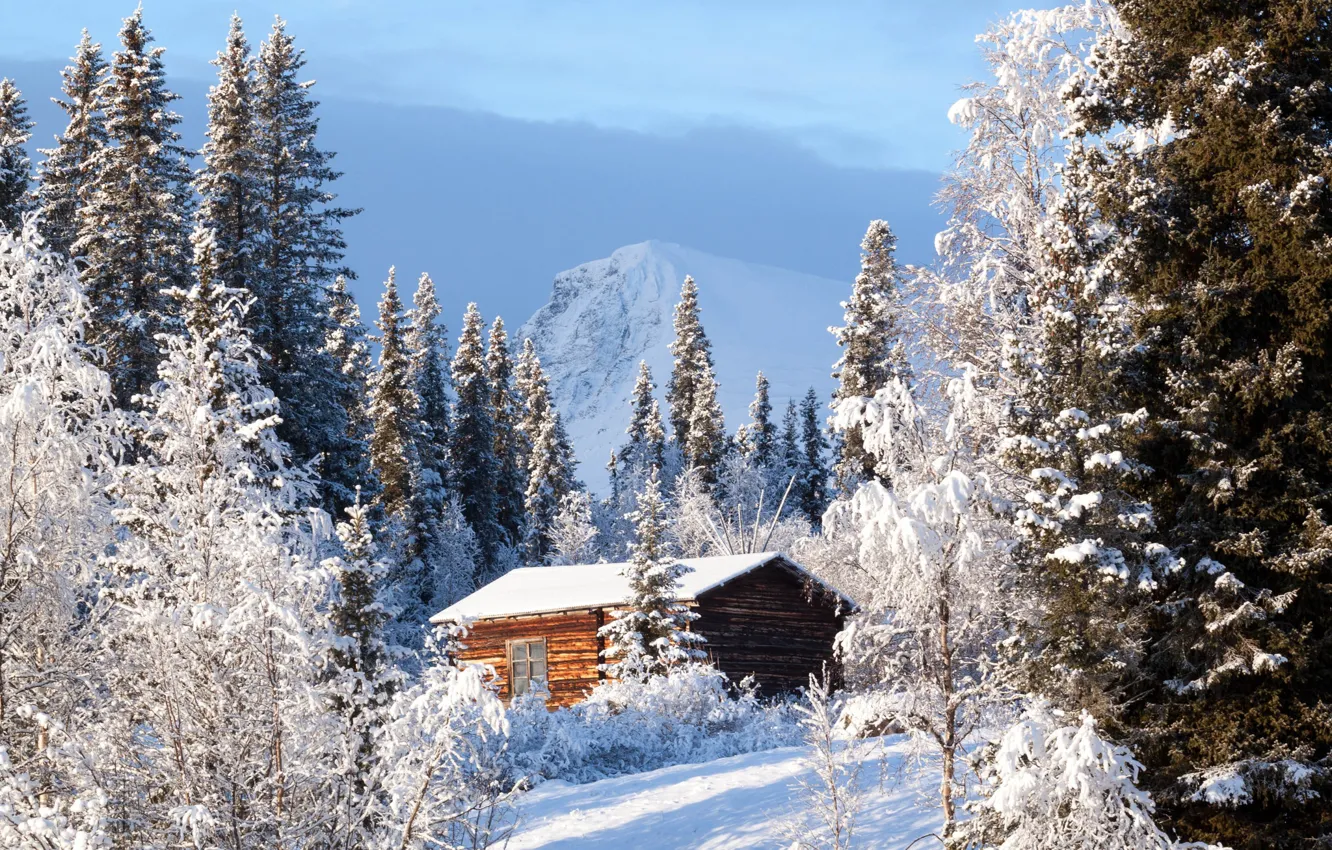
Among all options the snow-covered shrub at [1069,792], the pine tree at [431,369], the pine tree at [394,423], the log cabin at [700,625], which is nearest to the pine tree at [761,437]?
the pine tree at [431,369]

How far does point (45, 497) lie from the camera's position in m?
12.6

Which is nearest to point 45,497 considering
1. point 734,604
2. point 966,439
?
point 966,439

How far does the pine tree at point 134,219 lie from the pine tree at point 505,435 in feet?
102

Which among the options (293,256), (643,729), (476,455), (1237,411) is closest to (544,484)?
(476,455)

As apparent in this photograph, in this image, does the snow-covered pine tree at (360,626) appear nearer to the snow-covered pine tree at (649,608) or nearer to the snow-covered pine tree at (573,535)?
the snow-covered pine tree at (649,608)

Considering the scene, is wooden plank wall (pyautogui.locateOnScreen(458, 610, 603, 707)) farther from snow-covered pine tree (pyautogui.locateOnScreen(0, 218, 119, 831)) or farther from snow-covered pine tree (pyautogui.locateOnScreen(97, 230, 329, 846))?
snow-covered pine tree (pyautogui.locateOnScreen(97, 230, 329, 846))

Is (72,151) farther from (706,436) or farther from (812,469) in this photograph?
(812,469)

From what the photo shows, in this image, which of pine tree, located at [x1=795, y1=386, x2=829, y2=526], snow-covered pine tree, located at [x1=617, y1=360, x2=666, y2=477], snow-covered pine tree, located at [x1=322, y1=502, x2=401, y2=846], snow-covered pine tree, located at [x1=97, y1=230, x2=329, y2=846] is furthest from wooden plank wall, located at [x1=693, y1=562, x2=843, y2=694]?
snow-covered pine tree, located at [x1=617, y1=360, x2=666, y2=477]

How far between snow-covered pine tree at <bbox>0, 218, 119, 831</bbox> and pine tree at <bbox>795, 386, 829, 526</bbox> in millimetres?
57861

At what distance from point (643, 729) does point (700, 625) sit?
781 cm

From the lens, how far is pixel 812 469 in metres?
72.6

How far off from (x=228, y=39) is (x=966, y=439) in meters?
26.8

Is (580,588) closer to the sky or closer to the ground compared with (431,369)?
closer to the ground

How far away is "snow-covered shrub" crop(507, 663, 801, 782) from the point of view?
23516 millimetres
